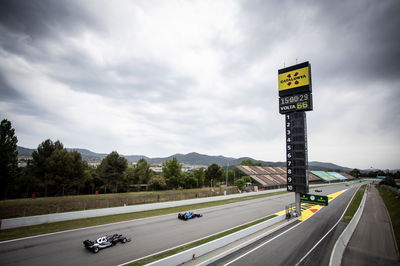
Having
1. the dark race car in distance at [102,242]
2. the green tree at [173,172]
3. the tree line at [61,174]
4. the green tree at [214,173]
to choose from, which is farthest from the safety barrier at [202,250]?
the green tree at [214,173]

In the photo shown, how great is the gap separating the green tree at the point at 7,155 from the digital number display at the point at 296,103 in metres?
53.7

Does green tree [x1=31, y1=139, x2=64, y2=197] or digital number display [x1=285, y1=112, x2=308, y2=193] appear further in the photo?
green tree [x1=31, y1=139, x2=64, y2=197]

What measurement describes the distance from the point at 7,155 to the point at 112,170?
884 inches

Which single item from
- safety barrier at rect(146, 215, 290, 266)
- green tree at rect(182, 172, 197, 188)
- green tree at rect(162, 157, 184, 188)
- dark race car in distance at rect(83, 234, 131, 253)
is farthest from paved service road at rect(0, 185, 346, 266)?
green tree at rect(182, 172, 197, 188)

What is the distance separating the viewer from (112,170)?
5291 centimetres

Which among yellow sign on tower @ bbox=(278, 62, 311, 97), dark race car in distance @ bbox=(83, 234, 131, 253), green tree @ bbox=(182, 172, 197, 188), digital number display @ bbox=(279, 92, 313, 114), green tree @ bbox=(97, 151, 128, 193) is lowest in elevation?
green tree @ bbox=(182, 172, 197, 188)

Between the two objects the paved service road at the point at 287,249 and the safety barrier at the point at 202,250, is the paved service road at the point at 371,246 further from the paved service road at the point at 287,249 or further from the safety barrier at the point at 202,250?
the safety barrier at the point at 202,250

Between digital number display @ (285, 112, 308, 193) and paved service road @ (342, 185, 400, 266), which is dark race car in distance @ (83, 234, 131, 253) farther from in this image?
digital number display @ (285, 112, 308, 193)

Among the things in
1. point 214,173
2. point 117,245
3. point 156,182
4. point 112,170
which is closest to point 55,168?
point 112,170

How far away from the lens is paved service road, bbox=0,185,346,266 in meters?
13.7

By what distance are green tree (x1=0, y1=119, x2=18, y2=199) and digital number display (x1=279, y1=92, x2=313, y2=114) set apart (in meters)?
53.7

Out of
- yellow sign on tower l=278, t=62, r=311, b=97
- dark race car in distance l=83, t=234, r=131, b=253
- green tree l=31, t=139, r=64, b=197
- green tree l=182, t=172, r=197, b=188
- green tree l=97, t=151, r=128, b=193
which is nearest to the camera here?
dark race car in distance l=83, t=234, r=131, b=253

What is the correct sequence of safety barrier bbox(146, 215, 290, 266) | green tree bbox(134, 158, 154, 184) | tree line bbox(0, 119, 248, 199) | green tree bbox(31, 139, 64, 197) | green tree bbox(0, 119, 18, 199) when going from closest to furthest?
safety barrier bbox(146, 215, 290, 266), green tree bbox(0, 119, 18, 199), tree line bbox(0, 119, 248, 199), green tree bbox(31, 139, 64, 197), green tree bbox(134, 158, 154, 184)

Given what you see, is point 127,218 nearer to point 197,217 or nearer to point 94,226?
point 94,226
